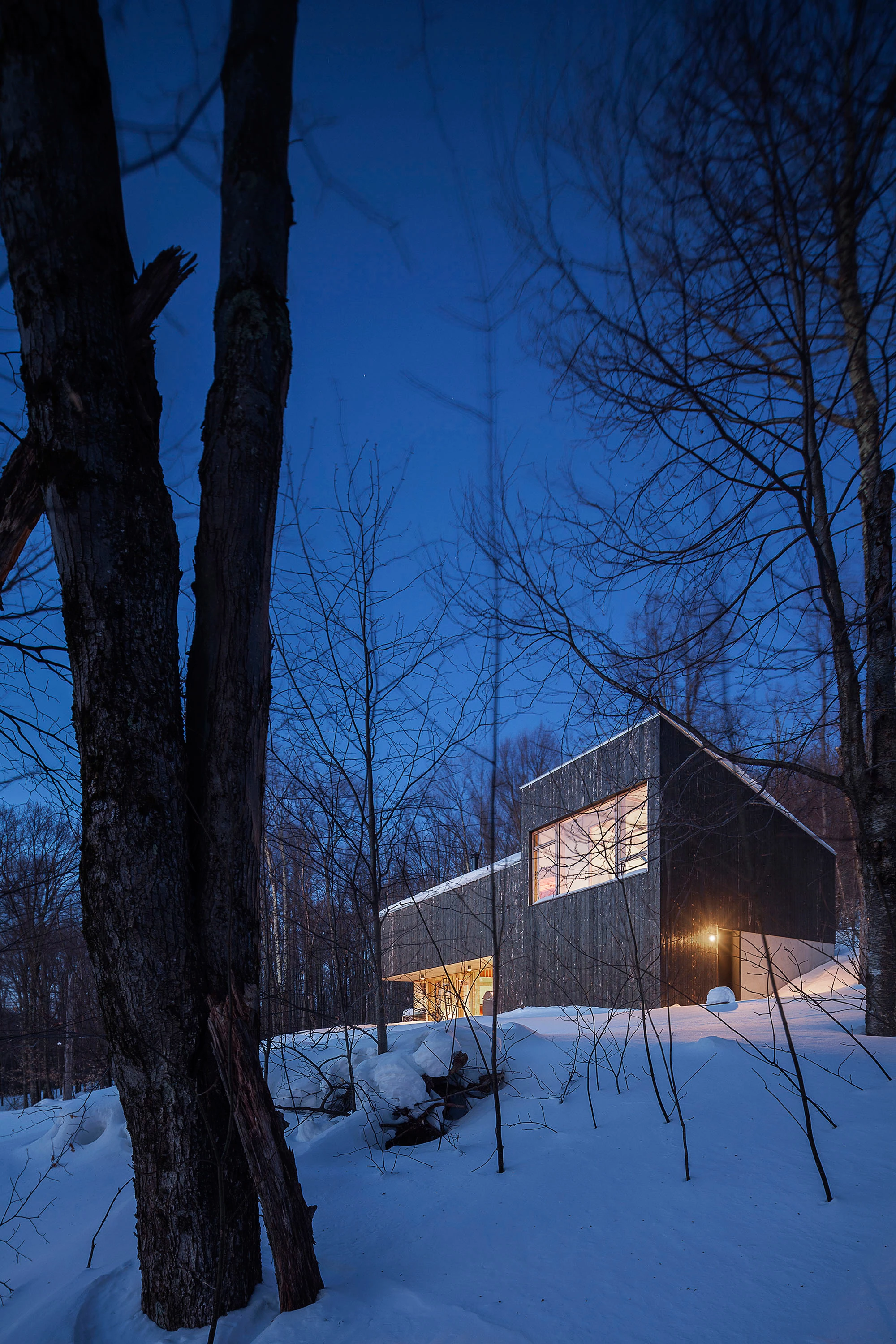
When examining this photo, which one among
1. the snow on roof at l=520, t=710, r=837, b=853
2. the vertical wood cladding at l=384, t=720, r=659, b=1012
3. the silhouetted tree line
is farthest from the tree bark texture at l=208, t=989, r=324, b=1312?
the silhouetted tree line

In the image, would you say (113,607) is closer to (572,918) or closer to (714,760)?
(714,760)

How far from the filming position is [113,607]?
206 centimetres

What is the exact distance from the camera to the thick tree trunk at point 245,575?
191 cm

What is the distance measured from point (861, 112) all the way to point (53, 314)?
252 cm

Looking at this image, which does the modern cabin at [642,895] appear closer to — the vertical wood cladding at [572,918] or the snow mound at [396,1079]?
the vertical wood cladding at [572,918]

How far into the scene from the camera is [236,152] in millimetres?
2383

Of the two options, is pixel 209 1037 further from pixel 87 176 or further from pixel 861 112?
pixel 861 112

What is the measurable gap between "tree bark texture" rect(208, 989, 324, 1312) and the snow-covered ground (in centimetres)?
8

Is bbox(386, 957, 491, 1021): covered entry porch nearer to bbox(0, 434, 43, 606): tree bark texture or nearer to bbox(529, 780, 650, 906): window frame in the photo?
bbox(529, 780, 650, 906): window frame

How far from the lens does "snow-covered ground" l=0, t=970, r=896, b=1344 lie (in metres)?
1.69

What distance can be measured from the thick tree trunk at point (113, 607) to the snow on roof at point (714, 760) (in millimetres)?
2462

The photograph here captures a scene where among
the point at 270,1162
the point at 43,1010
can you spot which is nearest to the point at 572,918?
the point at 270,1162

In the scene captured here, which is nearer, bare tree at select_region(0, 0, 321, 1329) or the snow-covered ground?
the snow-covered ground

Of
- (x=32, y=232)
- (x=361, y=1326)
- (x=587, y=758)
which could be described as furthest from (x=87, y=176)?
(x=587, y=758)
